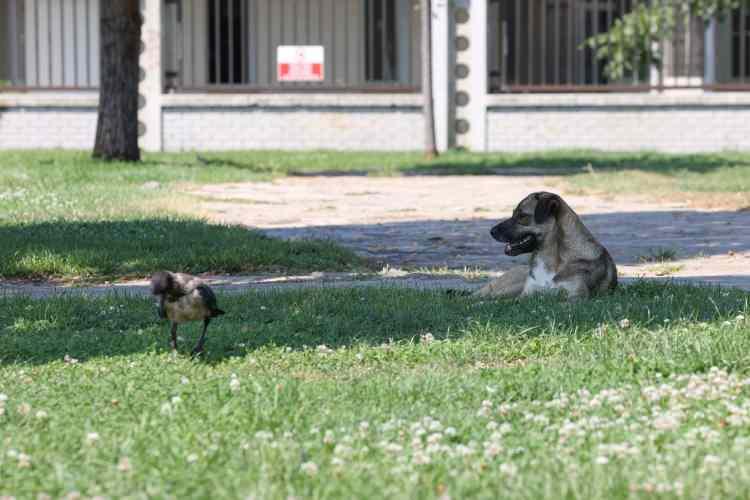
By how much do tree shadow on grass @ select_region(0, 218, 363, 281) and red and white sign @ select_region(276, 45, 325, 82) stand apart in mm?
17004

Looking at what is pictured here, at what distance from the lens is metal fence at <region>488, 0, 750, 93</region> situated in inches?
1166

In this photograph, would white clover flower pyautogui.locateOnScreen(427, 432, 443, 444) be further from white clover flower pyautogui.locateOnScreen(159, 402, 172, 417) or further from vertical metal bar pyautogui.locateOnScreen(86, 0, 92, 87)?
vertical metal bar pyautogui.locateOnScreen(86, 0, 92, 87)

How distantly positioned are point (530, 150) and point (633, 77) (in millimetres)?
3121

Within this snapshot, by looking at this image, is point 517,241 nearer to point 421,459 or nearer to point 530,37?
point 421,459

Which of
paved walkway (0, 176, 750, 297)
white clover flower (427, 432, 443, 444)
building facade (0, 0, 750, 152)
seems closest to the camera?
white clover flower (427, 432, 443, 444)

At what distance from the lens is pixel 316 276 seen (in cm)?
1102

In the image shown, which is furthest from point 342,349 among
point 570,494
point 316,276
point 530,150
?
point 530,150

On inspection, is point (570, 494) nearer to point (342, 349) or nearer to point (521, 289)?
point (342, 349)

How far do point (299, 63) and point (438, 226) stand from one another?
48.6 feet

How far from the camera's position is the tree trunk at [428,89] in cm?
2666

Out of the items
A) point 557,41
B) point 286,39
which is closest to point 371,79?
point 286,39

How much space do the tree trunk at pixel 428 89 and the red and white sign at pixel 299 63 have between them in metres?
2.77

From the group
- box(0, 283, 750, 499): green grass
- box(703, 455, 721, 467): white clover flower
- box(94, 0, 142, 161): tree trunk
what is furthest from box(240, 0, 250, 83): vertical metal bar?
box(703, 455, 721, 467): white clover flower

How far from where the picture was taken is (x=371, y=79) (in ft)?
103
